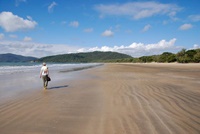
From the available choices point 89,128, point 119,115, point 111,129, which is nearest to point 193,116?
point 119,115

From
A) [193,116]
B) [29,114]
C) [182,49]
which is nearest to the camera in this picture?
[193,116]

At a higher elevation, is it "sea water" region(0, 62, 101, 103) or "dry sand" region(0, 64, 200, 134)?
"dry sand" region(0, 64, 200, 134)

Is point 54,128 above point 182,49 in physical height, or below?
below

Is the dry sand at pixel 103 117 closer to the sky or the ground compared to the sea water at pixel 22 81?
closer to the sky

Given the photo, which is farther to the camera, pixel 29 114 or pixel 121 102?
pixel 121 102

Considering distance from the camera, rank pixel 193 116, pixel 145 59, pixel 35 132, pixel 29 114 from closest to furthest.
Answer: pixel 35 132 < pixel 193 116 < pixel 29 114 < pixel 145 59

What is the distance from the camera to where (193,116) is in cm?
683

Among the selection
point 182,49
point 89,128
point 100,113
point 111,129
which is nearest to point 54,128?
point 89,128

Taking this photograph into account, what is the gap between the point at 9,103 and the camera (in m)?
9.17

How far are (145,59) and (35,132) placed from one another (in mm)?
127699

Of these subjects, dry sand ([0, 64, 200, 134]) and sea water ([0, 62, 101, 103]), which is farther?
sea water ([0, 62, 101, 103])

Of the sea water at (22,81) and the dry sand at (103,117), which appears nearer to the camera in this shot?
the dry sand at (103,117)

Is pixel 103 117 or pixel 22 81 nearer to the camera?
pixel 103 117

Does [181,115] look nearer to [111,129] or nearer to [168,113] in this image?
[168,113]
